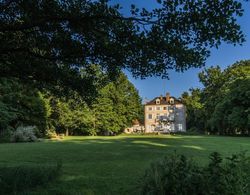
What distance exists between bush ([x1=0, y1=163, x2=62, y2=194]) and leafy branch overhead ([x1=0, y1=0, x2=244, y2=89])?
A: 2.38 metres

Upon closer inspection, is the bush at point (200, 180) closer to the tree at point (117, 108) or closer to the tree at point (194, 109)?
the tree at point (117, 108)

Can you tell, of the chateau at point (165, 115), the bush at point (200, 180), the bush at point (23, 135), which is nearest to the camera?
the bush at point (200, 180)

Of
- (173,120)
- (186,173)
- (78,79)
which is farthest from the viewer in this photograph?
(173,120)

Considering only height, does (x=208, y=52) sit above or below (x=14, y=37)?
below

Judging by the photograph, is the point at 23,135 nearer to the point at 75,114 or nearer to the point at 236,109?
the point at 75,114

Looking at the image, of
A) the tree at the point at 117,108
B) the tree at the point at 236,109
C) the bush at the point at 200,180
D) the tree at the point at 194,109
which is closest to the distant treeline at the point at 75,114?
the tree at the point at 117,108

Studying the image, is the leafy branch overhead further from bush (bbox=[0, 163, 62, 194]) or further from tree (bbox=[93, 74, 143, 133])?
tree (bbox=[93, 74, 143, 133])

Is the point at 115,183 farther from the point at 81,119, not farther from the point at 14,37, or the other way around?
the point at 81,119

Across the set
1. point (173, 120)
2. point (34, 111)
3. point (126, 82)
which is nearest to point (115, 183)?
point (34, 111)

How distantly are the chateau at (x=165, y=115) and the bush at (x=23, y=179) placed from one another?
84.5 meters

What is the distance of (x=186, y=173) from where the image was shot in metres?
5.59

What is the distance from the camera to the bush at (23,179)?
7781mm

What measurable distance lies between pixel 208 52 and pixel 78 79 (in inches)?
137

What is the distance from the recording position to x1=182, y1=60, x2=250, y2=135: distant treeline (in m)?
59.1
